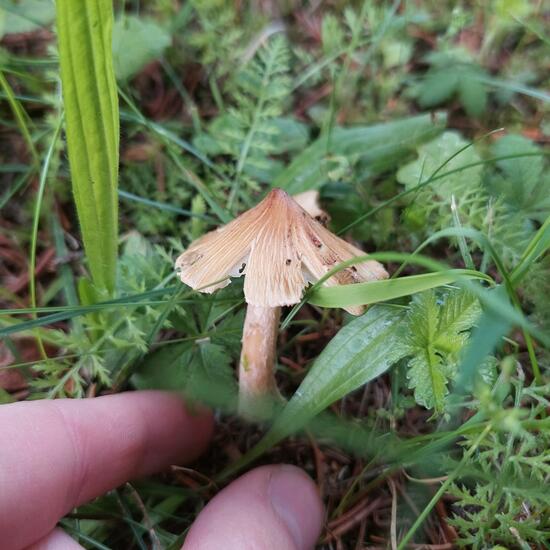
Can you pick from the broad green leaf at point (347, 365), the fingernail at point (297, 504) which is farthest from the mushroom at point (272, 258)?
the fingernail at point (297, 504)

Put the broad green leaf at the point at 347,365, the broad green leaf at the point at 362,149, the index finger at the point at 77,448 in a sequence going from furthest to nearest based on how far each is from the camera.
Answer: the broad green leaf at the point at 362,149, the broad green leaf at the point at 347,365, the index finger at the point at 77,448

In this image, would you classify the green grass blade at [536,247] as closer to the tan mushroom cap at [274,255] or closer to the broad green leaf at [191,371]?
the tan mushroom cap at [274,255]

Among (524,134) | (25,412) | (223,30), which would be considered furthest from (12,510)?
(524,134)

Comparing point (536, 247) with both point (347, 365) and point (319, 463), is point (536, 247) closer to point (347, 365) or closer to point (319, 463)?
point (347, 365)

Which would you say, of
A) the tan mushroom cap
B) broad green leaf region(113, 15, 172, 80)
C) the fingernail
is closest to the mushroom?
the tan mushroom cap

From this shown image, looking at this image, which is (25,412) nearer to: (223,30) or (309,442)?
(309,442)

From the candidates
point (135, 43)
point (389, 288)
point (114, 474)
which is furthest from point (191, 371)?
point (135, 43)
